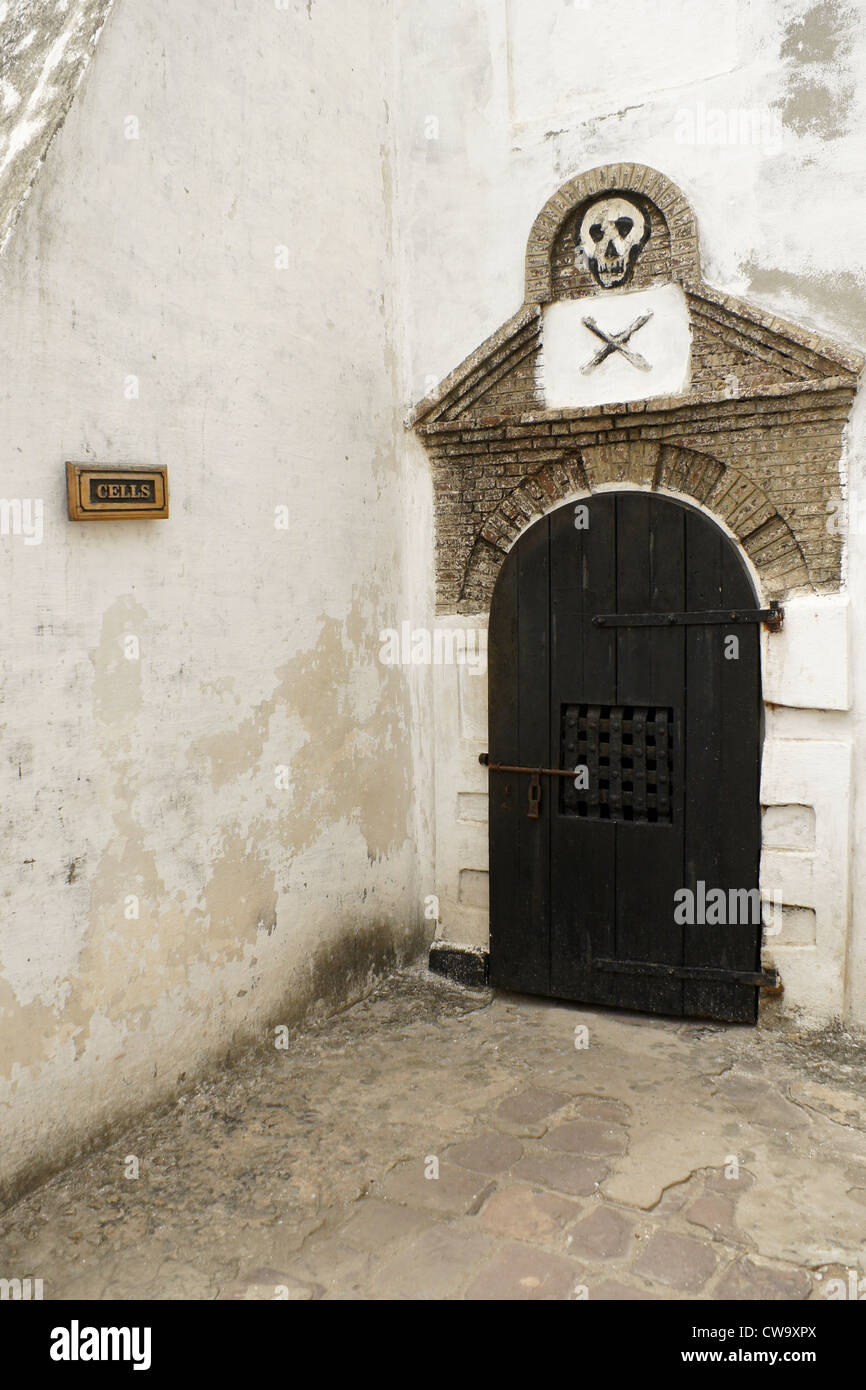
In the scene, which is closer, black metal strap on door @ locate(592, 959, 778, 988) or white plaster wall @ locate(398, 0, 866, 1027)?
white plaster wall @ locate(398, 0, 866, 1027)

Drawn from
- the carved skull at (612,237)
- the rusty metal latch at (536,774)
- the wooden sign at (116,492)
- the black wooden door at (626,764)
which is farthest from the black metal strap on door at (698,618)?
the wooden sign at (116,492)

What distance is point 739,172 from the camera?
461cm

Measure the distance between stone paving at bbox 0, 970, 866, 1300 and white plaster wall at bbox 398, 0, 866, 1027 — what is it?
837mm

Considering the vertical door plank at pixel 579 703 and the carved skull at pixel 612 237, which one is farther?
the vertical door plank at pixel 579 703

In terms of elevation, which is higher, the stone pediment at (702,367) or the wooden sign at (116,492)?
the stone pediment at (702,367)

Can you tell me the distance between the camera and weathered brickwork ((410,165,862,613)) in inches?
178

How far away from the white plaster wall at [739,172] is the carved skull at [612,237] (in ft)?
0.67

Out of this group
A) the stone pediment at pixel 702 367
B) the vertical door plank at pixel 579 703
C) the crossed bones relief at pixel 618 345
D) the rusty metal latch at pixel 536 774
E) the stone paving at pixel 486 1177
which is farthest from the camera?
Answer: the rusty metal latch at pixel 536 774

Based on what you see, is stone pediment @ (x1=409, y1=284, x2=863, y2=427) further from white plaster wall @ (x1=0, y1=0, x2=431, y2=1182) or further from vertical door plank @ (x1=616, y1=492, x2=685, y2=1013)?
vertical door plank @ (x1=616, y1=492, x2=685, y2=1013)

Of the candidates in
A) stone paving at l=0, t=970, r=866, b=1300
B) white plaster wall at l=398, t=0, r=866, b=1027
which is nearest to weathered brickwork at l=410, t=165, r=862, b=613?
white plaster wall at l=398, t=0, r=866, b=1027

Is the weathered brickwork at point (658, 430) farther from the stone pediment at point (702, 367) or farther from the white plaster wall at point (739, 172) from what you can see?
the white plaster wall at point (739, 172)

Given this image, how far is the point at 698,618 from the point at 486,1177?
8.07 feet

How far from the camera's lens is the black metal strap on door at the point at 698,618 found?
461cm

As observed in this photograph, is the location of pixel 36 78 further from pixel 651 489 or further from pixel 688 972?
pixel 688 972
